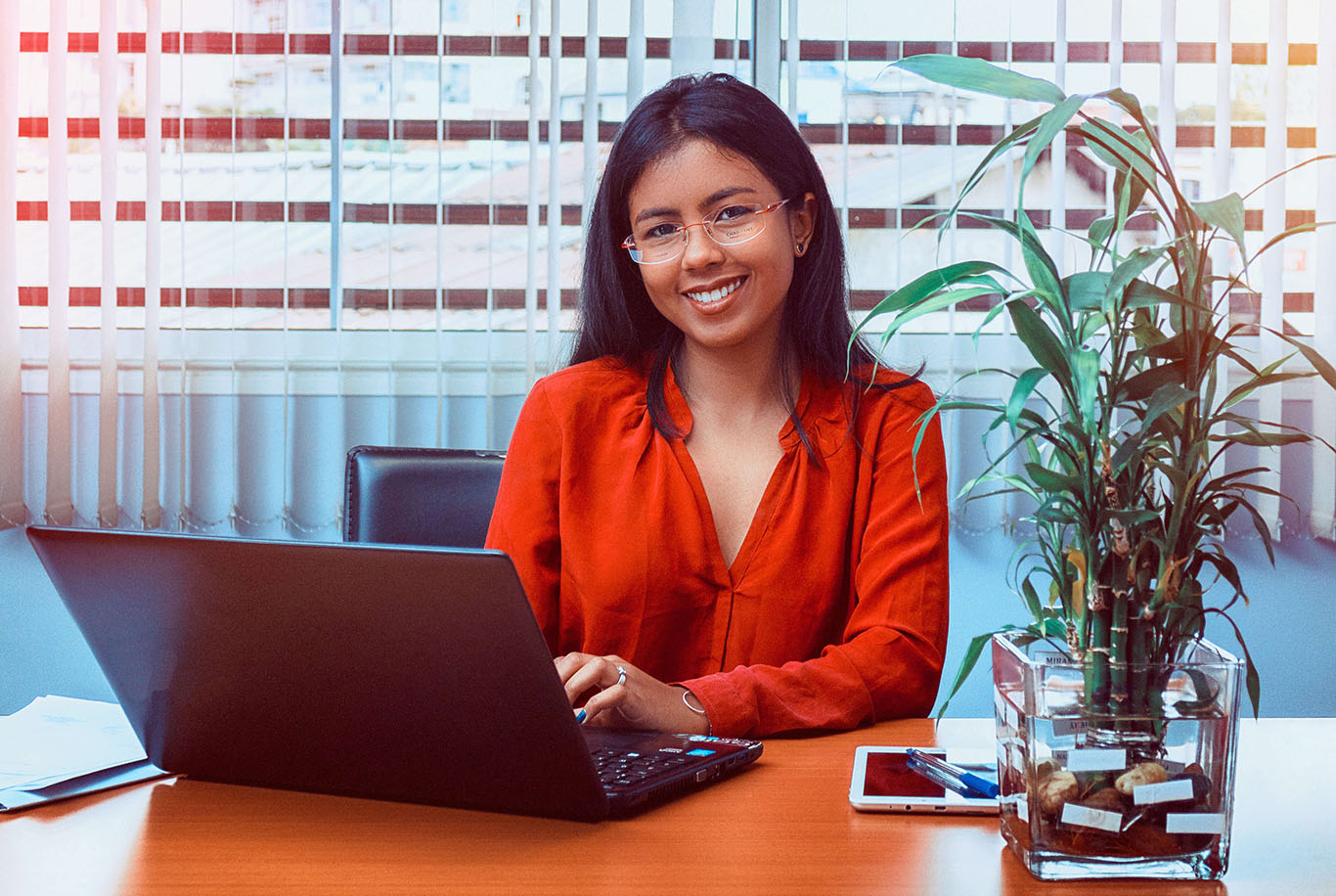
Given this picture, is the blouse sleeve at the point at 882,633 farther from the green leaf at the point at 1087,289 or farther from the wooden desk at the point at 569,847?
the green leaf at the point at 1087,289

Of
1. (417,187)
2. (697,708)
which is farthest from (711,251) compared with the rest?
(417,187)

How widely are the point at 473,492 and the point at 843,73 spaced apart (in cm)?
127

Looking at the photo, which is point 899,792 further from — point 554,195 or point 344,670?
point 554,195

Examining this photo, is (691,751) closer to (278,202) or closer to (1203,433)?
(1203,433)

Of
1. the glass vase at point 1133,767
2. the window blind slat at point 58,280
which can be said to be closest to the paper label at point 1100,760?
the glass vase at point 1133,767

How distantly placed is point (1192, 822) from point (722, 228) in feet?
3.14

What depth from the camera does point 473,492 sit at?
5.25 feet

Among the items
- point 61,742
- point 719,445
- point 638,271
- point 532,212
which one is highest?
point 532,212

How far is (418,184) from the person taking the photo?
244cm

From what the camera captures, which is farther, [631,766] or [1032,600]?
[631,766]

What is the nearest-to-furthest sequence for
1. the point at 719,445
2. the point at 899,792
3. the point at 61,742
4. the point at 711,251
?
the point at 899,792
the point at 61,742
the point at 711,251
the point at 719,445

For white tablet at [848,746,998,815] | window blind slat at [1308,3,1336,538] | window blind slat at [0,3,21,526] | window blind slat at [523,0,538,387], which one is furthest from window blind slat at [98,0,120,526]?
window blind slat at [1308,3,1336,538]

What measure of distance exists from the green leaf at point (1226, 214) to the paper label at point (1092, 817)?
336 mm

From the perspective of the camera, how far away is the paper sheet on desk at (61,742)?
38.3 inches
